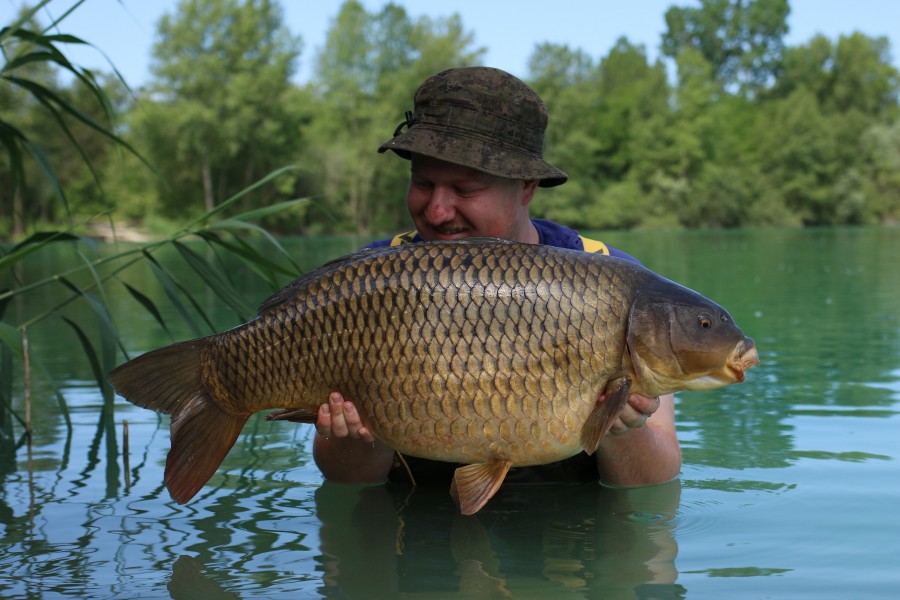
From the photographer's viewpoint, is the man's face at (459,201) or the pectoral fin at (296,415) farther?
the man's face at (459,201)

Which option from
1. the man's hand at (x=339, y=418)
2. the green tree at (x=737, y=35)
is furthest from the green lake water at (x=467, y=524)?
the green tree at (x=737, y=35)

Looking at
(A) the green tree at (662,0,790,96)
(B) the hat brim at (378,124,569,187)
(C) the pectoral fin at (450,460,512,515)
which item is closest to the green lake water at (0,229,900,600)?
(C) the pectoral fin at (450,460,512,515)

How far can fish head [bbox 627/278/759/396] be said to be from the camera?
227 centimetres

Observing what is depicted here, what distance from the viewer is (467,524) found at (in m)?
2.91

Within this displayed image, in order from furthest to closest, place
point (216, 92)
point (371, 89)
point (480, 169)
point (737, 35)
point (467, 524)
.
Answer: point (737, 35) → point (371, 89) → point (216, 92) → point (467, 524) → point (480, 169)

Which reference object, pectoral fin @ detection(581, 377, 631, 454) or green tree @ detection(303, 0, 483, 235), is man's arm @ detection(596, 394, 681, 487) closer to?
pectoral fin @ detection(581, 377, 631, 454)

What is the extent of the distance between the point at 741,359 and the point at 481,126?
0.96 metres

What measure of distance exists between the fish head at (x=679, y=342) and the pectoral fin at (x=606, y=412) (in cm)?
6

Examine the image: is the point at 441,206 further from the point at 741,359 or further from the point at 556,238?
the point at 741,359

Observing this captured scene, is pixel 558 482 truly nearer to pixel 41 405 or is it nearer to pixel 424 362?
pixel 424 362

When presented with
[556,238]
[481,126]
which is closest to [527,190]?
[556,238]

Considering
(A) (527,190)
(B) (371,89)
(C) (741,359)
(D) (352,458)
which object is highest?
(B) (371,89)

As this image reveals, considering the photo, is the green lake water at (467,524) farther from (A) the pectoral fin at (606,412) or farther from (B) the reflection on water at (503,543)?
(A) the pectoral fin at (606,412)

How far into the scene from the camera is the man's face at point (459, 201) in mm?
2807
